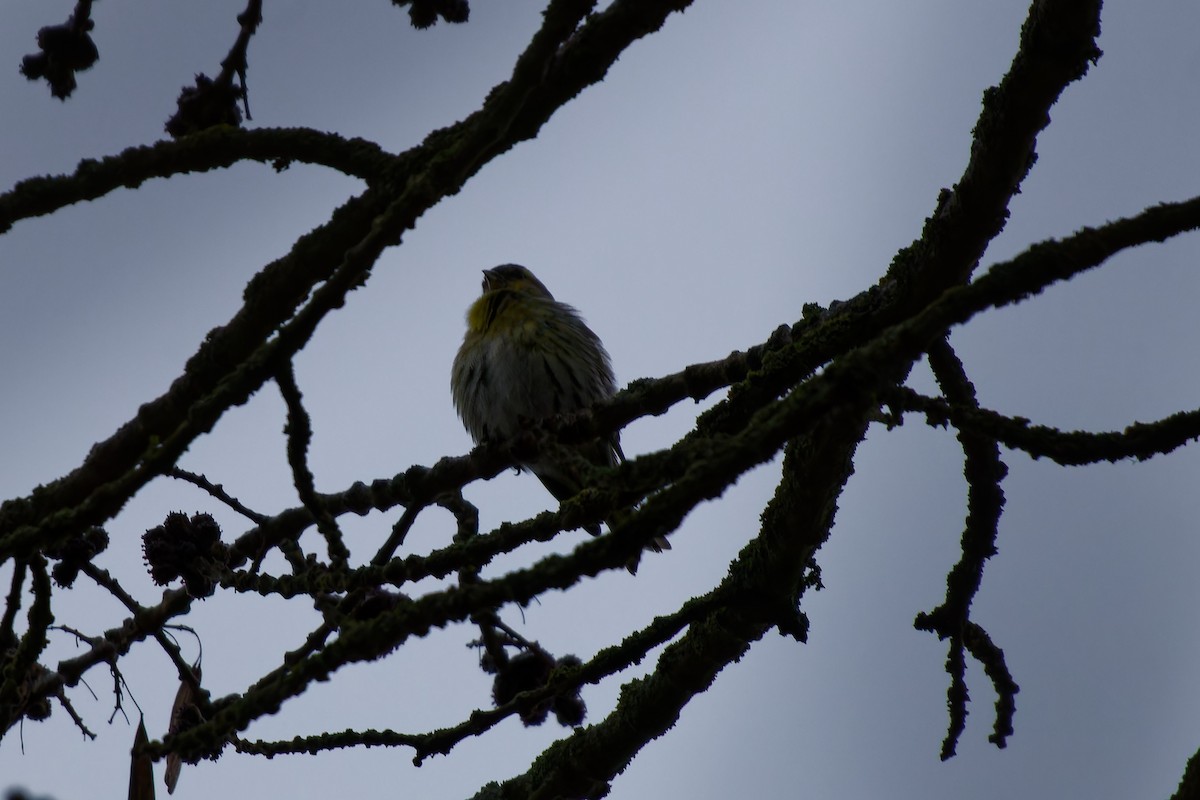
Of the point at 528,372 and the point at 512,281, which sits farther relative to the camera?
the point at 512,281

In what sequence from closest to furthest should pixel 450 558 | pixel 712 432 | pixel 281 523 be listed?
1. pixel 450 558
2. pixel 712 432
3. pixel 281 523

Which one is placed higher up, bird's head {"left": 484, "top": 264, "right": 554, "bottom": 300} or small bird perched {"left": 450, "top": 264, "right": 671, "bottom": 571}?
bird's head {"left": 484, "top": 264, "right": 554, "bottom": 300}

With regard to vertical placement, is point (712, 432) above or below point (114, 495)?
above

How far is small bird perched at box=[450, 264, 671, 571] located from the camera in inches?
223

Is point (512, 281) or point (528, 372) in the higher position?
point (512, 281)

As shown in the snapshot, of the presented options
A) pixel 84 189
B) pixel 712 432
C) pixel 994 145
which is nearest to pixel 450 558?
pixel 712 432

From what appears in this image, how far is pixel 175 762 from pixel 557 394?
3.28 meters

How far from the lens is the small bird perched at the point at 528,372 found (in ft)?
18.5

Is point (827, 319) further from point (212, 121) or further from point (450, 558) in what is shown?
point (212, 121)

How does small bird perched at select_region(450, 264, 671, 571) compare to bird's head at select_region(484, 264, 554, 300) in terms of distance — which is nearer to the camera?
small bird perched at select_region(450, 264, 671, 571)

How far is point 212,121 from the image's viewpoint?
267 cm

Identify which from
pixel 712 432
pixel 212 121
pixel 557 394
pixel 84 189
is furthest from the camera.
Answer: pixel 557 394

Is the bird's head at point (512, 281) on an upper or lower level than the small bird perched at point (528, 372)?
upper

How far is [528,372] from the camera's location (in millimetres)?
5691
